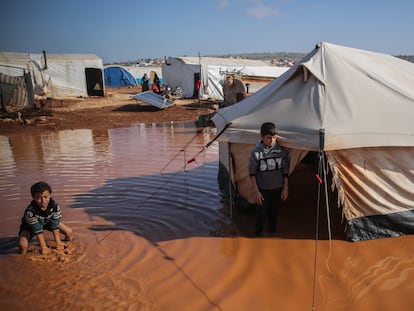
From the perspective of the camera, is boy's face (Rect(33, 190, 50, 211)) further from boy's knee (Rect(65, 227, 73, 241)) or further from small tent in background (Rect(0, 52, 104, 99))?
small tent in background (Rect(0, 52, 104, 99))

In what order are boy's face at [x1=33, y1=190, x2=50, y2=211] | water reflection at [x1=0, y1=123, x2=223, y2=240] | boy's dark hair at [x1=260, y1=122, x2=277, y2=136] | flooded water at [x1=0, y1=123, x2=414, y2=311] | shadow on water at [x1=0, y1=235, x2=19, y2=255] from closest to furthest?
flooded water at [x1=0, y1=123, x2=414, y2=311], boy's face at [x1=33, y1=190, x2=50, y2=211], boy's dark hair at [x1=260, y1=122, x2=277, y2=136], shadow on water at [x1=0, y1=235, x2=19, y2=255], water reflection at [x1=0, y1=123, x2=223, y2=240]

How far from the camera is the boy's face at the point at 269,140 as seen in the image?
4277 mm

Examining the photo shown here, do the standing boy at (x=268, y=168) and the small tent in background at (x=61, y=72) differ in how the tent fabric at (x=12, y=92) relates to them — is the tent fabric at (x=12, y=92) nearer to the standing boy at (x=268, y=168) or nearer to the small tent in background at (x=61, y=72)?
the small tent in background at (x=61, y=72)

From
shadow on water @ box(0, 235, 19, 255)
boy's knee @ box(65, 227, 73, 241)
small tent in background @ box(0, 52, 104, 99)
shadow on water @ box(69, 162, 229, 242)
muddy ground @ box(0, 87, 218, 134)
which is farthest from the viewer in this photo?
small tent in background @ box(0, 52, 104, 99)

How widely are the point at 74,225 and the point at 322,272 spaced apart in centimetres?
377

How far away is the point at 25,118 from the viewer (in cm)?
1616

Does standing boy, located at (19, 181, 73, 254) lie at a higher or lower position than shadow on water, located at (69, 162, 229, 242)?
higher

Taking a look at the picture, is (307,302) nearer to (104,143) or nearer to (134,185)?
(134,185)

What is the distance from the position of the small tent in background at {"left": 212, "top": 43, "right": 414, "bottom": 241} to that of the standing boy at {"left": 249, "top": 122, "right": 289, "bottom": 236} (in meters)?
0.20

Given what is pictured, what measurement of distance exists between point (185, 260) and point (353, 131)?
2690 mm

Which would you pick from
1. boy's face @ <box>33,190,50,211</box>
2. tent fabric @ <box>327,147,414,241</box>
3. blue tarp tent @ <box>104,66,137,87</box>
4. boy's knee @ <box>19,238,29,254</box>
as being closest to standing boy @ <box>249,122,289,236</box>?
tent fabric @ <box>327,147,414,241</box>

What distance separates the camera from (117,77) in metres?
39.1

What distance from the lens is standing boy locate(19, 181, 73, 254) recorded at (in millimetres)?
4105

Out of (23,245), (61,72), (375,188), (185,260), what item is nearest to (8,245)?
(23,245)
